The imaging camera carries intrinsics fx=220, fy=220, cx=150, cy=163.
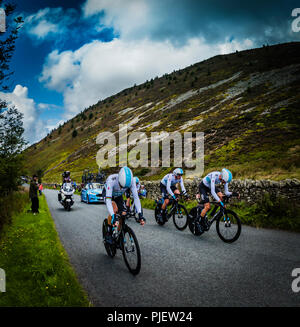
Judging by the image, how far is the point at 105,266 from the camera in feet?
15.6

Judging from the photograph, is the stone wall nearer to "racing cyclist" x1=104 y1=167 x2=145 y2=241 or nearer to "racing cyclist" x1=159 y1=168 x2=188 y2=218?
"racing cyclist" x1=159 y1=168 x2=188 y2=218

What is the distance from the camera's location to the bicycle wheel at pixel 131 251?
13.6 ft

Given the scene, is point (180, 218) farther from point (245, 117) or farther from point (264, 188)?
point (245, 117)

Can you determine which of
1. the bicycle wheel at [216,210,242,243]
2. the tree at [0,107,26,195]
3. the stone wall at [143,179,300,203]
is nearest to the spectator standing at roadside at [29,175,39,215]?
the tree at [0,107,26,195]

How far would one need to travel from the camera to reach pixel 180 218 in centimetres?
831

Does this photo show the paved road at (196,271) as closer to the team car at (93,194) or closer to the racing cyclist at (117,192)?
the racing cyclist at (117,192)

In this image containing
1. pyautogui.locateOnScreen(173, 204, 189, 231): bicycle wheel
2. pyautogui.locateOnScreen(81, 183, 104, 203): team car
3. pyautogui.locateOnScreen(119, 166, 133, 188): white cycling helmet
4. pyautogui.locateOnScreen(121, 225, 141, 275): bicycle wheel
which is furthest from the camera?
pyautogui.locateOnScreen(81, 183, 104, 203): team car

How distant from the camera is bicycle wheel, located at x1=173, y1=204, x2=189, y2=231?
8.10 meters

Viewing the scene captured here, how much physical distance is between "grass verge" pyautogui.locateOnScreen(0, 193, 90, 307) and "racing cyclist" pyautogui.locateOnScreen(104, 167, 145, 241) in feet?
4.28

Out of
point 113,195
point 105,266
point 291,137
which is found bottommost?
point 105,266

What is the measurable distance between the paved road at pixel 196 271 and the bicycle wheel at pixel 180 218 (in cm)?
106
